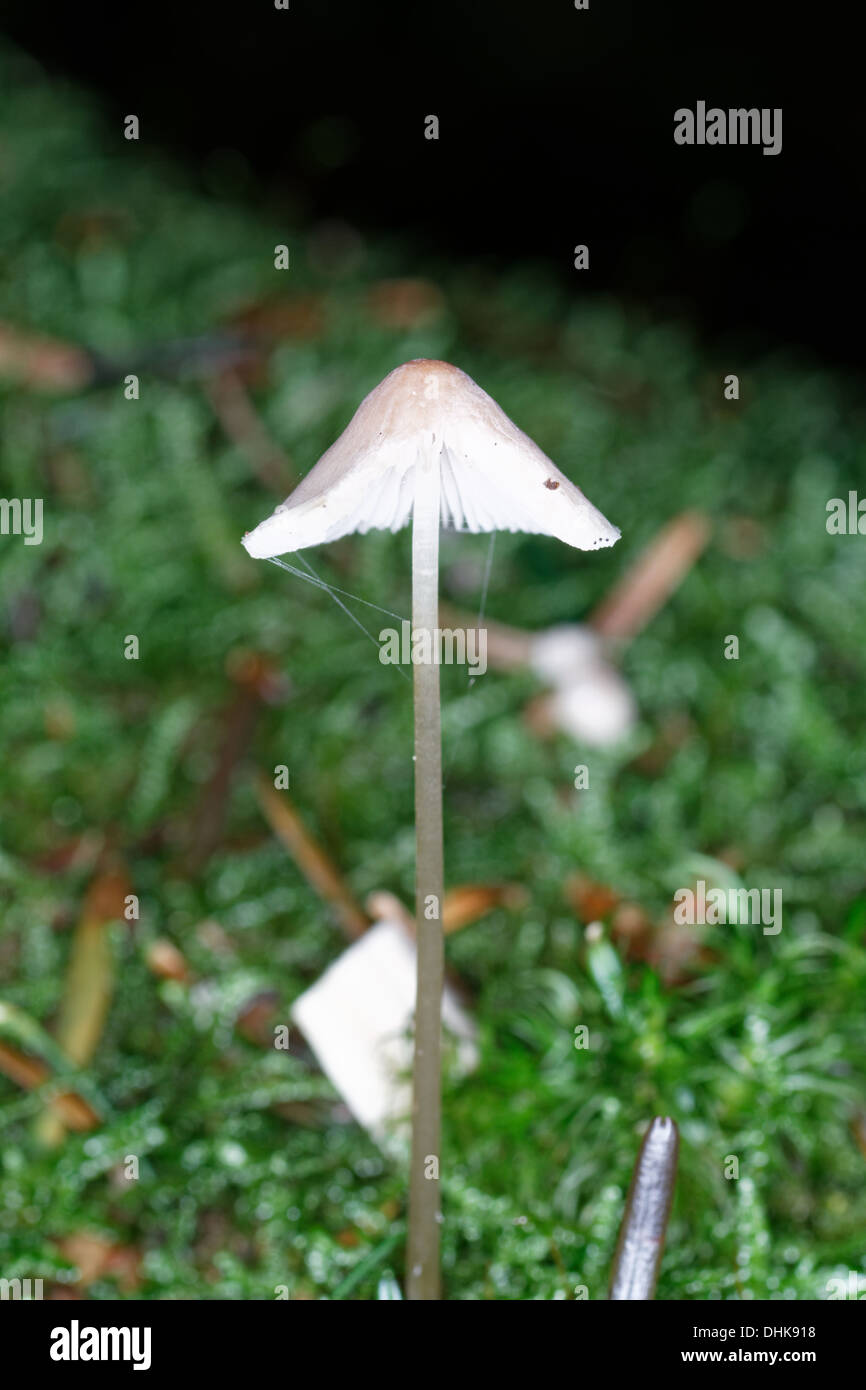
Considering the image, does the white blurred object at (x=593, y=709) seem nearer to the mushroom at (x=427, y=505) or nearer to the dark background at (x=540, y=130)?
the mushroom at (x=427, y=505)

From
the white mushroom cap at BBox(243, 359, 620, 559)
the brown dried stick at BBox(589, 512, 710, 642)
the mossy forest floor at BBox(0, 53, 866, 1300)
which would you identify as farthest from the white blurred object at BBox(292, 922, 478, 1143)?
the brown dried stick at BBox(589, 512, 710, 642)

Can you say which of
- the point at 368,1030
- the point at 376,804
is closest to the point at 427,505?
the point at 368,1030

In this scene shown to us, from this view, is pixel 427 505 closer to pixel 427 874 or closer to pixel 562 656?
pixel 427 874

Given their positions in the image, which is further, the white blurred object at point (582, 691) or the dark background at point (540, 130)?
the dark background at point (540, 130)

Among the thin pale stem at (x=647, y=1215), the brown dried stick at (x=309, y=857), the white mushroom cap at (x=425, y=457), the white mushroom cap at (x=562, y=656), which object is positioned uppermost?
the white mushroom cap at (x=562, y=656)

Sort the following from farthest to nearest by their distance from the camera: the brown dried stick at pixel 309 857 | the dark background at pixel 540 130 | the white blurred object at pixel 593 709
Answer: the dark background at pixel 540 130, the white blurred object at pixel 593 709, the brown dried stick at pixel 309 857

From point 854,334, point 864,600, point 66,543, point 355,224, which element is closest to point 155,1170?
point 66,543

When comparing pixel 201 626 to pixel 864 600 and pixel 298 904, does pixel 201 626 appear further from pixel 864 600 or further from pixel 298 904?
pixel 864 600

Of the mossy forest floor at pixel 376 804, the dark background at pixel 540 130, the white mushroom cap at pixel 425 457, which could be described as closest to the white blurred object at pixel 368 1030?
the mossy forest floor at pixel 376 804
